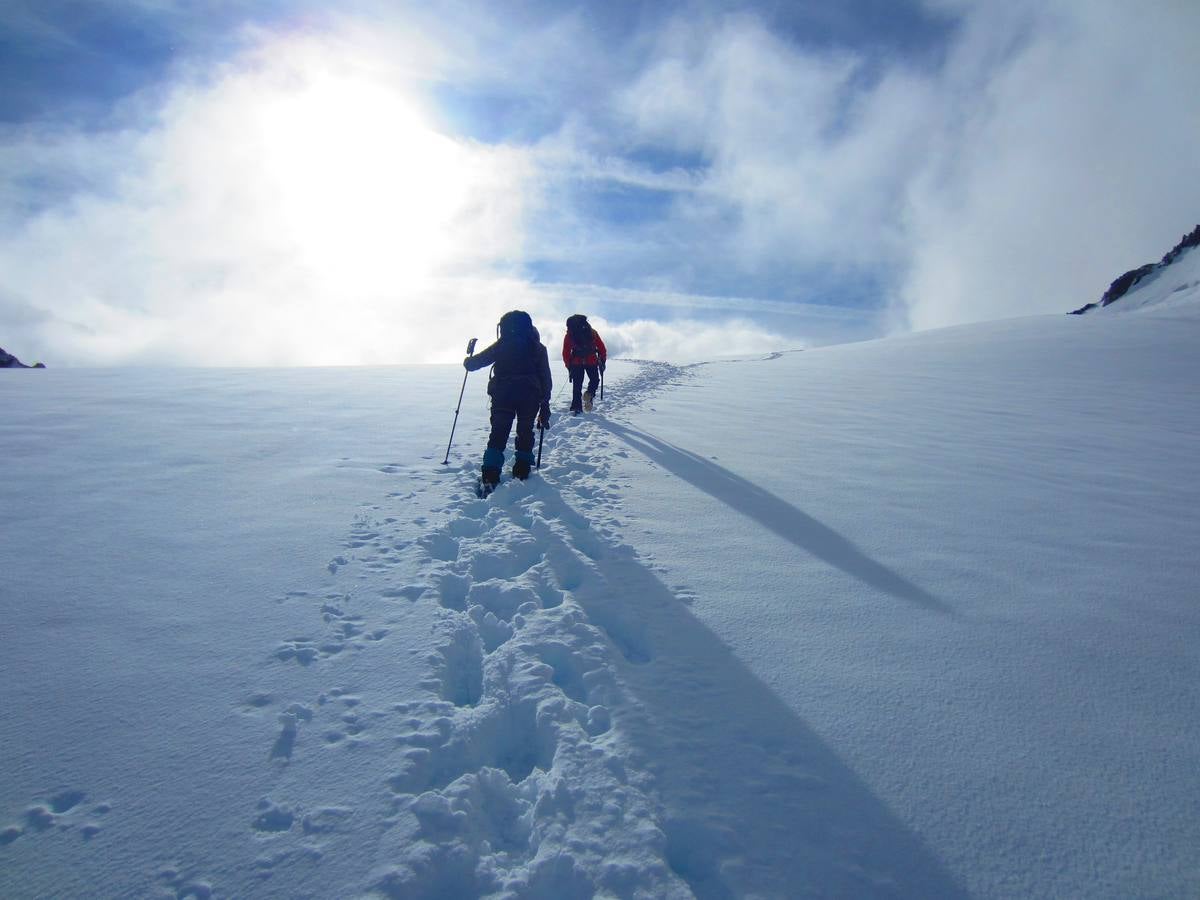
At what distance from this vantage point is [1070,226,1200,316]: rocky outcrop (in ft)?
185

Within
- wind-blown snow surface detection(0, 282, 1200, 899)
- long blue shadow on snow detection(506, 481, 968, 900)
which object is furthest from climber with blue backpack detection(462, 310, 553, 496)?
long blue shadow on snow detection(506, 481, 968, 900)

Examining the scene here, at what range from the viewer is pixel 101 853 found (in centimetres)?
205

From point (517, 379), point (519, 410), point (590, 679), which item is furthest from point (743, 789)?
point (517, 379)

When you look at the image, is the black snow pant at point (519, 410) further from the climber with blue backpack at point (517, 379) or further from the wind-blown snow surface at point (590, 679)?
the wind-blown snow surface at point (590, 679)

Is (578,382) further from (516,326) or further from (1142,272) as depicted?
(1142,272)

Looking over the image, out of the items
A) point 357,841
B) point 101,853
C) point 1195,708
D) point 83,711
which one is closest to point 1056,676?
point 1195,708

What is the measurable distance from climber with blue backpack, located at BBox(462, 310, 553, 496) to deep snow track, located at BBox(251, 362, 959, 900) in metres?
2.64

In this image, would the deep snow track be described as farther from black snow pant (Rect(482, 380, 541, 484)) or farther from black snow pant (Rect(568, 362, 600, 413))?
black snow pant (Rect(568, 362, 600, 413))

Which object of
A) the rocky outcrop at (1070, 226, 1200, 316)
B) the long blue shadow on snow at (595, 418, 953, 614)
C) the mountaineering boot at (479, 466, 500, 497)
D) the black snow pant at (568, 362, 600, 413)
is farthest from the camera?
the rocky outcrop at (1070, 226, 1200, 316)

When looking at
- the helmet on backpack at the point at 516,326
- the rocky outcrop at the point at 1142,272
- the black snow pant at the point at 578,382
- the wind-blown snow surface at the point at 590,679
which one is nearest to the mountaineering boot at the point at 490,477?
the wind-blown snow surface at the point at 590,679

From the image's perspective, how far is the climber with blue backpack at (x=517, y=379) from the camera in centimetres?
673

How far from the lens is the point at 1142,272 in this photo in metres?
57.3

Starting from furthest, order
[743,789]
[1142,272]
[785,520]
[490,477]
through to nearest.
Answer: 1. [1142,272]
2. [490,477]
3. [785,520]
4. [743,789]

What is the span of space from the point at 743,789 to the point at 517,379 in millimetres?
5211
